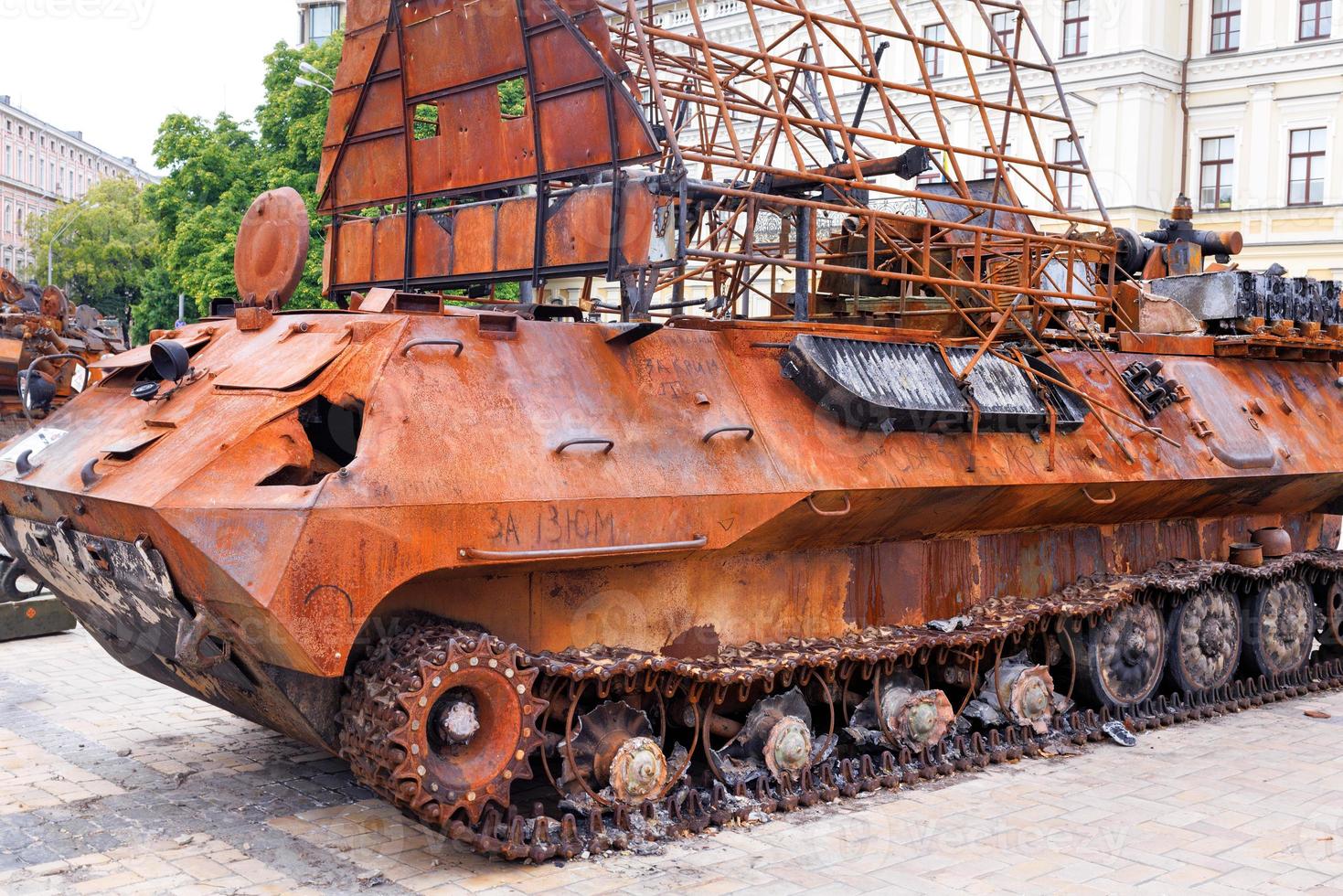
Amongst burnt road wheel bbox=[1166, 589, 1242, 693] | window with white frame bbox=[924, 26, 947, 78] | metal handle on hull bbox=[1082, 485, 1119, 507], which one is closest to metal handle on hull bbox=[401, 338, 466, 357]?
metal handle on hull bbox=[1082, 485, 1119, 507]

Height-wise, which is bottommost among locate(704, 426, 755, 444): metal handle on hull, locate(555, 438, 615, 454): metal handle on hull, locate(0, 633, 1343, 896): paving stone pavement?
locate(0, 633, 1343, 896): paving stone pavement

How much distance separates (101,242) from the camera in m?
65.5

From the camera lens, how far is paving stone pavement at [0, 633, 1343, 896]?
23.8 feet

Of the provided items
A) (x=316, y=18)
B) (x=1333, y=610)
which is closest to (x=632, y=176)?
(x=1333, y=610)

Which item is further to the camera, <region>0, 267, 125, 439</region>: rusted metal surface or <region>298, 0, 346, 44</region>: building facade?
<region>298, 0, 346, 44</region>: building facade

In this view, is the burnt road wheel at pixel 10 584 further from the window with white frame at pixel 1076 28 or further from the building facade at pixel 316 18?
the building facade at pixel 316 18

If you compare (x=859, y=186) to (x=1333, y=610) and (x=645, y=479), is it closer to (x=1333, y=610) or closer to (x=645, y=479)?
(x=645, y=479)

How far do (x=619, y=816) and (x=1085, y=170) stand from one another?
6219 millimetres

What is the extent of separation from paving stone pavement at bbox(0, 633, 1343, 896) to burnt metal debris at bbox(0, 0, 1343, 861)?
36 cm

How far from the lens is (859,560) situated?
30.8 feet

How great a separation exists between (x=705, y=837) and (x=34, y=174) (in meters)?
73.4

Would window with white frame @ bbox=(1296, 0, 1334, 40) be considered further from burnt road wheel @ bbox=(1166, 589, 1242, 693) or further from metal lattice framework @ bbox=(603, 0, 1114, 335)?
burnt road wheel @ bbox=(1166, 589, 1242, 693)

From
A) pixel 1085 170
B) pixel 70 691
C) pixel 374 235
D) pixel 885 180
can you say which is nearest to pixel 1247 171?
pixel 885 180

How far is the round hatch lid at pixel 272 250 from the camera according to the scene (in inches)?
356
